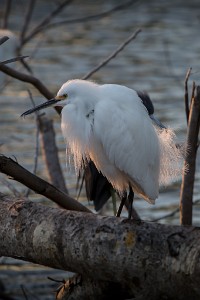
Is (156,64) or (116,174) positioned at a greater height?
(116,174)

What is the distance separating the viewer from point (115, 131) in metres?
3.74

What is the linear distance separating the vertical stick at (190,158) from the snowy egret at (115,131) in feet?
0.72

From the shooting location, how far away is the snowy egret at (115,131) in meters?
3.77

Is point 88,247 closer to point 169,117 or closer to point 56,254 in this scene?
point 56,254

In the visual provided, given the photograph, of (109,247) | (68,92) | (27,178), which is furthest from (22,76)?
(109,247)

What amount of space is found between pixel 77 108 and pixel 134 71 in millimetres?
8103

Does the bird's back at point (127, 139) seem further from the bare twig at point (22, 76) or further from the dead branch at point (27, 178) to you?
the bare twig at point (22, 76)

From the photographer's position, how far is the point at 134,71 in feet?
38.9

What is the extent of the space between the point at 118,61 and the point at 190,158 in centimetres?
842

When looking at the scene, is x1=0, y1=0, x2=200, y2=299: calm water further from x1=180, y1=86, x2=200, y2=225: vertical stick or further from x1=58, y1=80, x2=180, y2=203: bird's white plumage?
x1=58, y1=80, x2=180, y2=203: bird's white plumage

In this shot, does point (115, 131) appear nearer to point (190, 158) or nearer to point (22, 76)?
point (190, 158)

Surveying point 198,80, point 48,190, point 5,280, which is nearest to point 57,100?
point 48,190

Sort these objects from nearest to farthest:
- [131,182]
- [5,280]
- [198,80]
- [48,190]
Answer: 1. [48,190]
2. [131,182]
3. [5,280]
4. [198,80]

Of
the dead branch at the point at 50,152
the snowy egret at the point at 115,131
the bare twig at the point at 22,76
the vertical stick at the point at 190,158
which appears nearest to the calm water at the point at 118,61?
the dead branch at the point at 50,152
